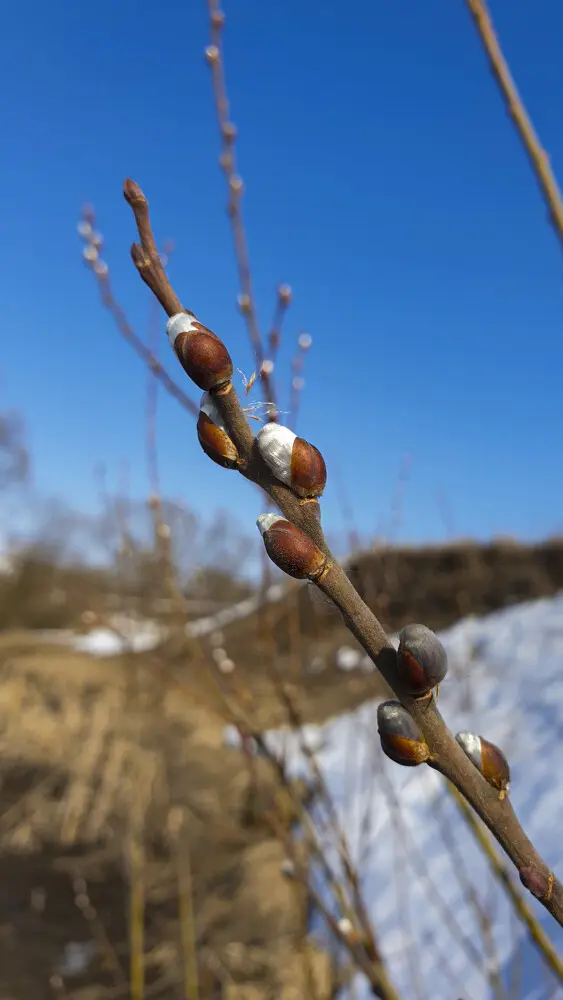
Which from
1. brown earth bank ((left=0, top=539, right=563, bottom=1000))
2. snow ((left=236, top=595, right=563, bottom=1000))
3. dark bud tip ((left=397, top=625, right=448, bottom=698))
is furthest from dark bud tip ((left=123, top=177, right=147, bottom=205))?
snow ((left=236, top=595, right=563, bottom=1000))

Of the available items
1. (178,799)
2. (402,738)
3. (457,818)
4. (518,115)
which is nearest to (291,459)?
(402,738)

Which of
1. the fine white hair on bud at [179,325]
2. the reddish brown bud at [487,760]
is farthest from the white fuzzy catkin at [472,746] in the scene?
the fine white hair on bud at [179,325]

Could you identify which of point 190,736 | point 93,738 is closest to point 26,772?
point 93,738

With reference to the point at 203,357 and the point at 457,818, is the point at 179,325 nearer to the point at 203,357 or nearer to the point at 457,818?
the point at 203,357

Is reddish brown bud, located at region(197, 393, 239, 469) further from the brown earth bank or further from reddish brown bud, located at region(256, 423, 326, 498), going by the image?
the brown earth bank

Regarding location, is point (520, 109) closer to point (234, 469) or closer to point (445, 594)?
point (234, 469)

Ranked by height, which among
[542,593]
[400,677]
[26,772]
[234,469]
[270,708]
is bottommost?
[542,593]
